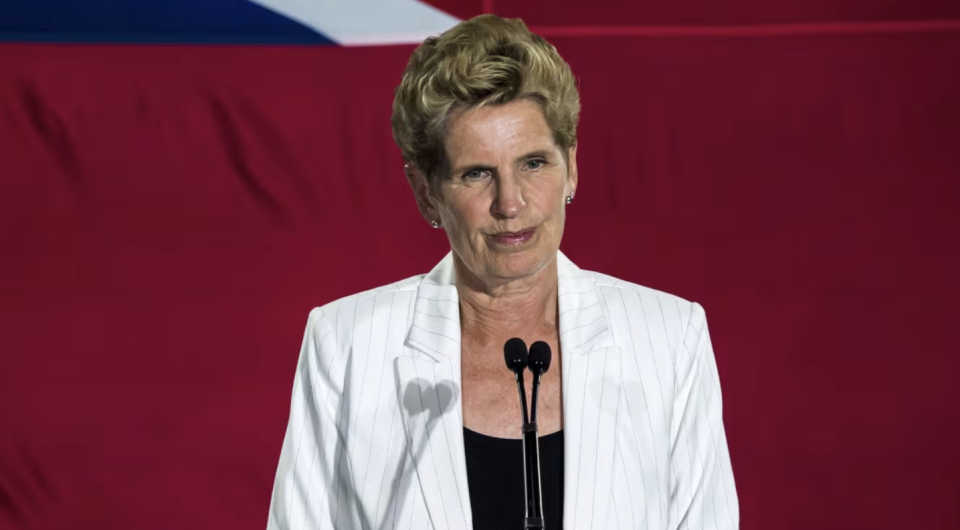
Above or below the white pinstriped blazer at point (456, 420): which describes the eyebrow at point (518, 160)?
above

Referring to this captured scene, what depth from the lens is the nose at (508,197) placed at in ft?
4.64

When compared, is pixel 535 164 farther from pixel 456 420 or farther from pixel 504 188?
pixel 456 420

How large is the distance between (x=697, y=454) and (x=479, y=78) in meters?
0.62

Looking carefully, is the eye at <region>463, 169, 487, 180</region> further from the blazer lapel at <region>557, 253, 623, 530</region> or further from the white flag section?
the white flag section

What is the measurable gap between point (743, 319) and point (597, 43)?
746 millimetres

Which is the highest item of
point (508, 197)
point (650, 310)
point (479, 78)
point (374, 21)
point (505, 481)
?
point (374, 21)

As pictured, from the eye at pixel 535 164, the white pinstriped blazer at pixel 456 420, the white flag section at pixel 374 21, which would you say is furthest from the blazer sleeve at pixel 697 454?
the white flag section at pixel 374 21

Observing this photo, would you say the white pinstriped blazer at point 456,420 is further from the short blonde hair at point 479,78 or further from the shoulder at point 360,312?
the short blonde hair at point 479,78

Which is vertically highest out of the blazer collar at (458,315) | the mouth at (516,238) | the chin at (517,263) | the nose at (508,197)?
the nose at (508,197)

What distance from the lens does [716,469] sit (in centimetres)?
149

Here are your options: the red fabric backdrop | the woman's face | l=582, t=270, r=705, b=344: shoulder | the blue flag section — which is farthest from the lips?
the blue flag section

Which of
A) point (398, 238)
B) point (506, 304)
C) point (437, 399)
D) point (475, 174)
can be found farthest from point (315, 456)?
point (398, 238)

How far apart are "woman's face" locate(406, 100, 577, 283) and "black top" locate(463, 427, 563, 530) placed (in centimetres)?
24

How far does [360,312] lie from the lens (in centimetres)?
158
